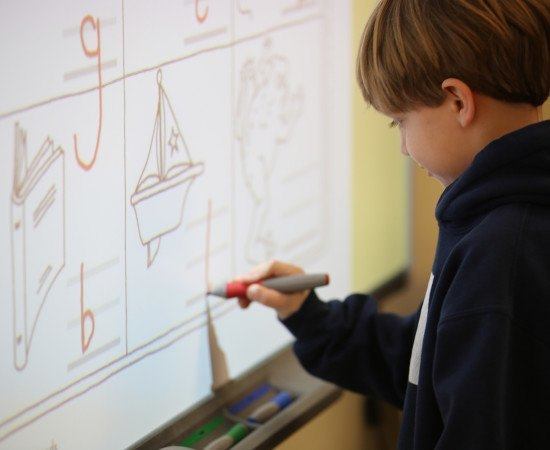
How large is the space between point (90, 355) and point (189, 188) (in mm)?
193

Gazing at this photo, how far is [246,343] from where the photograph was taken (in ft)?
3.47

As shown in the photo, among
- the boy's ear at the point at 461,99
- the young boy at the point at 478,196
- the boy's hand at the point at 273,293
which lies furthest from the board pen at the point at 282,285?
the boy's ear at the point at 461,99

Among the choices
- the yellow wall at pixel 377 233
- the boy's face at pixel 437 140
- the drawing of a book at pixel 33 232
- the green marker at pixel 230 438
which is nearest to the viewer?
the drawing of a book at pixel 33 232

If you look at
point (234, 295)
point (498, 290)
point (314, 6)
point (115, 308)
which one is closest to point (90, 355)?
point (115, 308)

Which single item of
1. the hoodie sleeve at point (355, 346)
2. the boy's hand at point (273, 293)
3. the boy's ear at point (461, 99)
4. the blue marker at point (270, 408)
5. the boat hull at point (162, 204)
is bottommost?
the blue marker at point (270, 408)

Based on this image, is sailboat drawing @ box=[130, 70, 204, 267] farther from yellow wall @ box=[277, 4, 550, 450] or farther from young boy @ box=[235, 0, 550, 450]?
yellow wall @ box=[277, 4, 550, 450]

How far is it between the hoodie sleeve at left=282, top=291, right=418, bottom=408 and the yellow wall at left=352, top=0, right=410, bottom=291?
0.24 metres

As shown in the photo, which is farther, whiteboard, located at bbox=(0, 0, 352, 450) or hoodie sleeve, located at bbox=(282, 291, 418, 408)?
hoodie sleeve, located at bbox=(282, 291, 418, 408)

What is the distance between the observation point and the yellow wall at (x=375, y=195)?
1230 millimetres

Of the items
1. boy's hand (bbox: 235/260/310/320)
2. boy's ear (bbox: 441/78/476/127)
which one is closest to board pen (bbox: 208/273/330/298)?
boy's hand (bbox: 235/260/310/320)

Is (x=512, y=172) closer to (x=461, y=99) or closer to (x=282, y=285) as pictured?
(x=461, y=99)

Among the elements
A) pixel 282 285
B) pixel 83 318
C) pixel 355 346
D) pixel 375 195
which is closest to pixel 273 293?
pixel 282 285

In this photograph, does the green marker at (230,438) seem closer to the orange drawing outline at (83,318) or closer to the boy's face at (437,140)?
the orange drawing outline at (83,318)

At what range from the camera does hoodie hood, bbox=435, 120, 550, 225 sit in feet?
2.59
